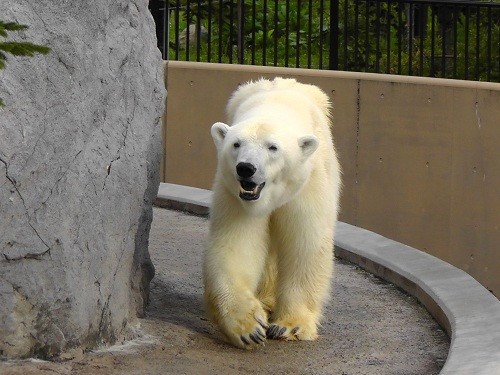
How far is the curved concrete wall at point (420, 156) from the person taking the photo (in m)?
9.48

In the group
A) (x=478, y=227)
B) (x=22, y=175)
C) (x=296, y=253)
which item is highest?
(x=22, y=175)

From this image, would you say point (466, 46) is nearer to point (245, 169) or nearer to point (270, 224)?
point (270, 224)

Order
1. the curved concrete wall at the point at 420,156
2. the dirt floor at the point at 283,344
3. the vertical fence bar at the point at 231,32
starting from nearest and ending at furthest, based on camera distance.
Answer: the dirt floor at the point at 283,344, the curved concrete wall at the point at 420,156, the vertical fence bar at the point at 231,32

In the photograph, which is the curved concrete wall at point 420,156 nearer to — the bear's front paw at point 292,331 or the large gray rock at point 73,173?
the bear's front paw at point 292,331

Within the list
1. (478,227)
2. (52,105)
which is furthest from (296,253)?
(478,227)

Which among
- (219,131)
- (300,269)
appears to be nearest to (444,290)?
(300,269)

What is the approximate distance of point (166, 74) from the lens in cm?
1085

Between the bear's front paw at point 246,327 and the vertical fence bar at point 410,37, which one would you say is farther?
the vertical fence bar at point 410,37

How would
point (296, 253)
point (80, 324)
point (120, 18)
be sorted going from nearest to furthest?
point (80, 324), point (120, 18), point (296, 253)

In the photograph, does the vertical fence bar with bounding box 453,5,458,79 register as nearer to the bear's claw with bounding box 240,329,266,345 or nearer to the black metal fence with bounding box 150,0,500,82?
the black metal fence with bounding box 150,0,500,82

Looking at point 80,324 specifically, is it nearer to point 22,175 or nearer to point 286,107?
point 22,175

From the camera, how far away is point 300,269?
6.04 m

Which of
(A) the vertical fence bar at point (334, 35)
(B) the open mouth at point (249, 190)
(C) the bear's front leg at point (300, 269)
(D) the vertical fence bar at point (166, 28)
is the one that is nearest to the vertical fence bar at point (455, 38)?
(A) the vertical fence bar at point (334, 35)

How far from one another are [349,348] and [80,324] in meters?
1.39
